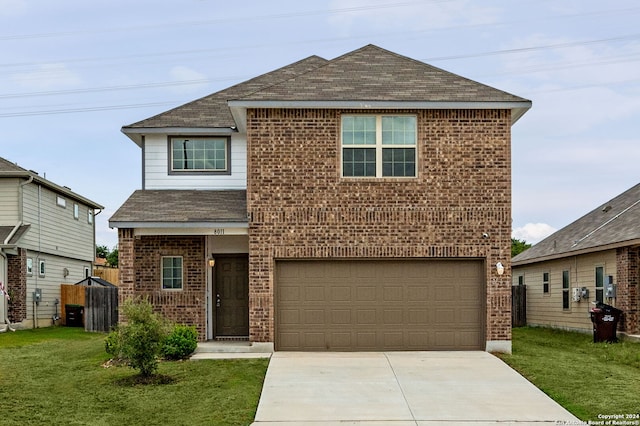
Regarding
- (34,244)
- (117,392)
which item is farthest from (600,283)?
(34,244)

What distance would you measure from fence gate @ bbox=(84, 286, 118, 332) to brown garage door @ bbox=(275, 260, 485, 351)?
368 inches

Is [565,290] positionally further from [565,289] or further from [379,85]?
[379,85]

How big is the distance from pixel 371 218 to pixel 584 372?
5.22 m

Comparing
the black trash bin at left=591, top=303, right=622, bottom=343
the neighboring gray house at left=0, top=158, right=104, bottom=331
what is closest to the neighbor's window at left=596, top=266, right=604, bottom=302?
the black trash bin at left=591, top=303, right=622, bottom=343

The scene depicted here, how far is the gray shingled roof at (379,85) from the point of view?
640 inches

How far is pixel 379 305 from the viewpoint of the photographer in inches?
651

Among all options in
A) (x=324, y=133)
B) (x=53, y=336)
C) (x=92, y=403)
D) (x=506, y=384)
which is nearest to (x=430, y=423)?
(x=506, y=384)

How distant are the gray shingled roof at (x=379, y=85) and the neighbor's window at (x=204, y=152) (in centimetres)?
A: 284

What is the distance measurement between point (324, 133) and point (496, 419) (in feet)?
25.0

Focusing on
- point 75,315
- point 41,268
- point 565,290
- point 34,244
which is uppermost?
point 34,244

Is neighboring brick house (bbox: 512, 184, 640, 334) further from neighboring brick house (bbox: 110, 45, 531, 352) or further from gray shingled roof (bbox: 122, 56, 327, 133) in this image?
gray shingled roof (bbox: 122, 56, 327, 133)

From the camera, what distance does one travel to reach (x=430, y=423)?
1061 cm

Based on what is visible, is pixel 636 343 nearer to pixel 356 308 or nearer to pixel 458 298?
pixel 458 298

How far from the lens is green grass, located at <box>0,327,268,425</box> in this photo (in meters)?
10.9
